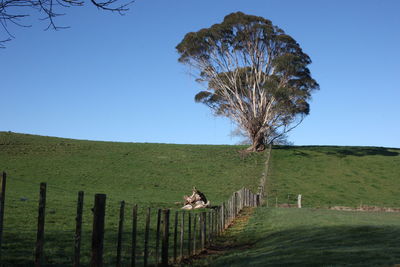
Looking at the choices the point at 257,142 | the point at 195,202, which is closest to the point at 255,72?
the point at 257,142

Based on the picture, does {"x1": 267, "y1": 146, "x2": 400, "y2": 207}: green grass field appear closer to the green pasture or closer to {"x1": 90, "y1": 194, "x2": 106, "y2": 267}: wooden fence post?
the green pasture

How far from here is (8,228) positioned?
54.0 ft

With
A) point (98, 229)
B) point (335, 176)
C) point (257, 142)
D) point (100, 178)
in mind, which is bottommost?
point (98, 229)

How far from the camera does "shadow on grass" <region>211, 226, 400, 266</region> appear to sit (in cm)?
1093

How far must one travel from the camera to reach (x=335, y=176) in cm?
5400

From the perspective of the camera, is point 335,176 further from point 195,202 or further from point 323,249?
point 323,249

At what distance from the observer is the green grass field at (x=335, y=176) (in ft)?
142

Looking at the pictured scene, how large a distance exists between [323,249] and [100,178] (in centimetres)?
3763

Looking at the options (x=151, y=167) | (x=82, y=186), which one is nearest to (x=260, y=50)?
(x=151, y=167)

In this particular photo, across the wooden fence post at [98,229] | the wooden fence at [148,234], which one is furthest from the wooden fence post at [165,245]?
the wooden fence post at [98,229]

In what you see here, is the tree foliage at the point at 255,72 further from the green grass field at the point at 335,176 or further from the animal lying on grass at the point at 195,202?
the animal lying on grass at the point at 195,202

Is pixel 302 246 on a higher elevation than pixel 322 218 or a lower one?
lower

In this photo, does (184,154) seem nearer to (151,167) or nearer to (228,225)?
(151,167)

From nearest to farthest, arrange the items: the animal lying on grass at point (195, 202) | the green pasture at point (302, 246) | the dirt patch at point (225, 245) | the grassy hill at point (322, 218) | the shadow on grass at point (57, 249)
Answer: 1. the green pasture at point (302, 246)
2. the shadow on grass at point (57, 249)
3. the grassy hill at point (322, 218)
4. the dirt patch at point (225, 245)
5. the animal lying on grass at point (195, 202)
